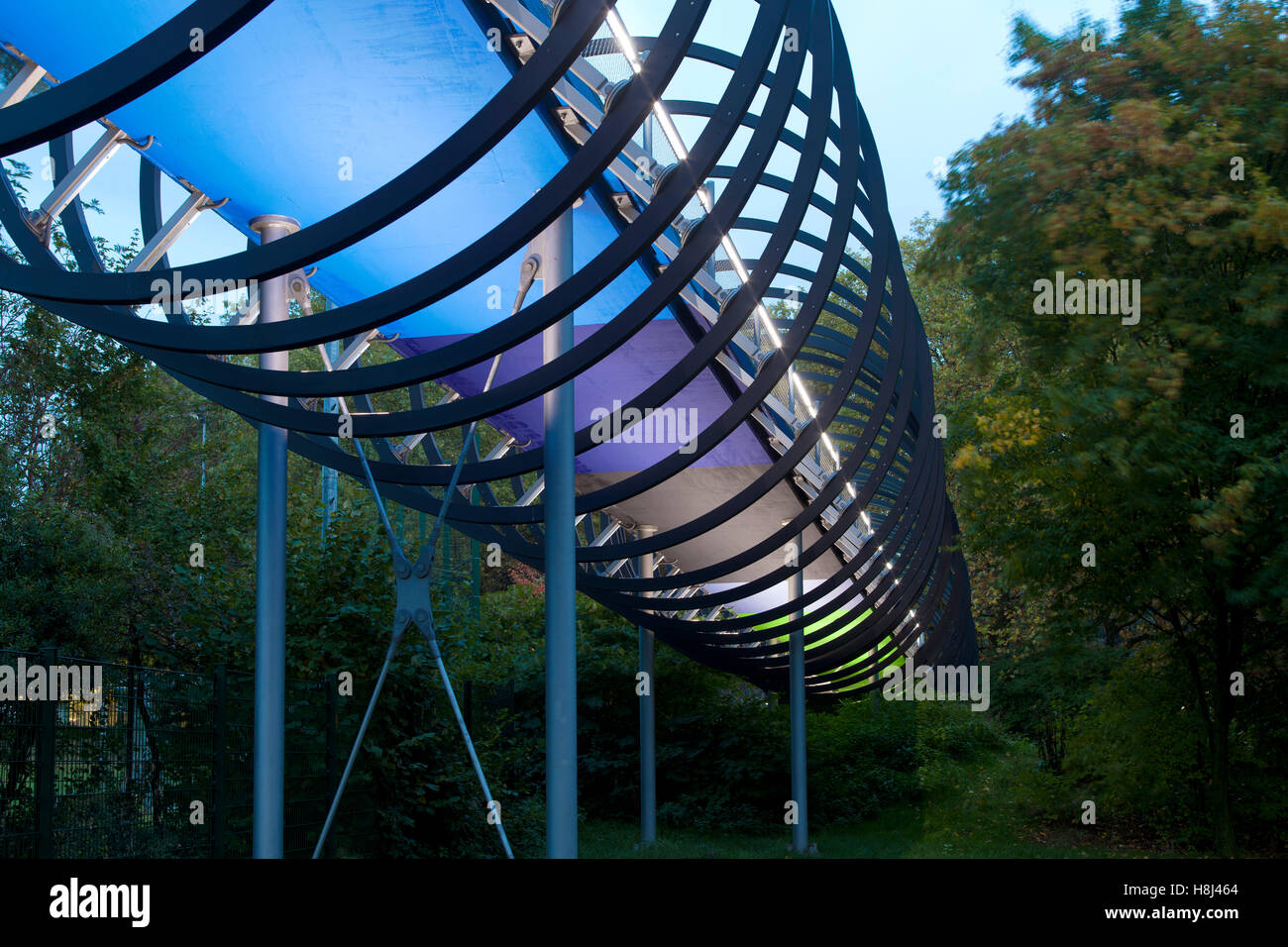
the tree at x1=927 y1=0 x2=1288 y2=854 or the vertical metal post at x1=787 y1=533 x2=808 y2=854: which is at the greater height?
the tree at x1=927 y1=0 x2=1288 y2=854

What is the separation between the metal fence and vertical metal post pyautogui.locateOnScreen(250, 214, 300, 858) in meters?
0.71

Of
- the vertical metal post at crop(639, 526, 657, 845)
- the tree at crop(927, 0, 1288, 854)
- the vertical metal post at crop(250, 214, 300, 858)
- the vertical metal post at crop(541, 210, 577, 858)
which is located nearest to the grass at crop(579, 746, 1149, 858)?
the vertical metal post at crop(639, 526, 657, 845)

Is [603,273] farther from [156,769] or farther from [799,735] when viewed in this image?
[799,735]

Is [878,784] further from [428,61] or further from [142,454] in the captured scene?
[428,61]

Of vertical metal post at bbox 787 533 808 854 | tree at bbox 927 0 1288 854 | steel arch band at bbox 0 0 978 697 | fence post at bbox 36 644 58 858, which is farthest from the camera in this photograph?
vertical metal post at bbox 787 533 808 854

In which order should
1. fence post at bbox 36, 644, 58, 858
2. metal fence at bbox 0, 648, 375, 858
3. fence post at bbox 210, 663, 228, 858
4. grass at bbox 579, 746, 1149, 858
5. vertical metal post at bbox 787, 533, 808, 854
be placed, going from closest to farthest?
fence post at bbox 36, 644, 58, 858 < metal fence at bbox 0, 648, 375, 858 < fence post at bbox 210, 663, 228, 858 < grass at bbox 579, 746, 1149, 858 < vertical metal post at bbox 787, 533, 808, 854

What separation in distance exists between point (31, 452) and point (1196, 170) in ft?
67.7

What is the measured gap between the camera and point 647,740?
53.6 feet

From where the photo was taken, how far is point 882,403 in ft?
37.6

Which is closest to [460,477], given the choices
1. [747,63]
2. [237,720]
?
[237,720]

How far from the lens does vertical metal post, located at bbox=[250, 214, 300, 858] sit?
25.6 feet

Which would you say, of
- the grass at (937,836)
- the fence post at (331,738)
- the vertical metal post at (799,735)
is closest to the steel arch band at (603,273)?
the vertical metal post at (799,735)

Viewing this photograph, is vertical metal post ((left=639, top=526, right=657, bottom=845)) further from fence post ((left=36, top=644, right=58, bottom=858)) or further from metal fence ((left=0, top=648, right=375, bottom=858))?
fence post ((left=36, top=644, right=58, bottom=858))

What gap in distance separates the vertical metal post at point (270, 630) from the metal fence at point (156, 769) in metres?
0.71
